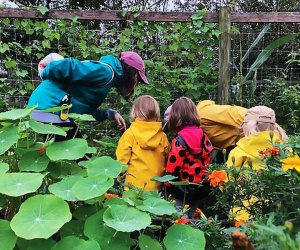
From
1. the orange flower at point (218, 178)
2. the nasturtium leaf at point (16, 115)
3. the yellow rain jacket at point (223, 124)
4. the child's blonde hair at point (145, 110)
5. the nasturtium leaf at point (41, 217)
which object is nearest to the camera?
the nasturtium leaf at point (41, 217)

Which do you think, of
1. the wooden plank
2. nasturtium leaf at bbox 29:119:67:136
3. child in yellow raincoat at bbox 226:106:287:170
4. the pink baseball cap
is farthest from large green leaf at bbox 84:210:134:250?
the wooden plank

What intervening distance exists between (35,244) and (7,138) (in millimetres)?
453

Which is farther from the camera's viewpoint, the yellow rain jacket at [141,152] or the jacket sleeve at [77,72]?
the yellow rain jacket at [141,152]

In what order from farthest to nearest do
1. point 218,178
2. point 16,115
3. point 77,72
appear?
point 77,72 < point 16,115 < point 218,178

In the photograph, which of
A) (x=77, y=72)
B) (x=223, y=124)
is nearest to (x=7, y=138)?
(x=77, y=72)

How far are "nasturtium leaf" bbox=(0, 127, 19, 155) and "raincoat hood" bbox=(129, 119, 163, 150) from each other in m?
1.32

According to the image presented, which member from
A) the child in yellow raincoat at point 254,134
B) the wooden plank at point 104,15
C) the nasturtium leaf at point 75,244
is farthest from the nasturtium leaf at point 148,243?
the wooden plank at point 104,15

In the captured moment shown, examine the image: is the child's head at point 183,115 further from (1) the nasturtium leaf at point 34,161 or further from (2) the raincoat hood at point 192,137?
(1) the nasturtium leaf at point 34,161

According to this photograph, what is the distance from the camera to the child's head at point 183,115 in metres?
3.12

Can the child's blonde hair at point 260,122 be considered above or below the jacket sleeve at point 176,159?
above

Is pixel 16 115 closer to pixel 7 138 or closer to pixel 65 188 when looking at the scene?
pixel 7 138

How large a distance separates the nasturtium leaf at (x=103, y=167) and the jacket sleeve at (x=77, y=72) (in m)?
1.09

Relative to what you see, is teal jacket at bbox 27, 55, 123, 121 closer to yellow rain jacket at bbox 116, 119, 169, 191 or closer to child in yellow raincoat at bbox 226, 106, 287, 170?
yellow rain jacket at bbox 116, 119, 169, 191

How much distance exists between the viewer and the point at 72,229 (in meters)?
1.71
